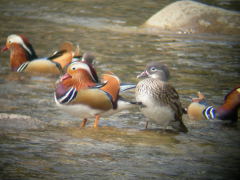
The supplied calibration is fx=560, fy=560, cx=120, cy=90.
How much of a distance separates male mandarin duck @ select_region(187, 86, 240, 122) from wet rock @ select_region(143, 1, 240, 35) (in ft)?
24.5

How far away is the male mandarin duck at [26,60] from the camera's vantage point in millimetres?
9766

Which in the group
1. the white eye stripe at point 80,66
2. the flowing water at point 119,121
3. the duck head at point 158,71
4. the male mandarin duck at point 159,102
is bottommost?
the flowing water at point 119,121

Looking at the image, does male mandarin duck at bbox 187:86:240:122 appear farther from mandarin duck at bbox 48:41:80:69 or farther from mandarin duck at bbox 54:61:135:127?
mandarin duck at bbox 48:41:80:69

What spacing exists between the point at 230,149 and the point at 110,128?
1.44 meters

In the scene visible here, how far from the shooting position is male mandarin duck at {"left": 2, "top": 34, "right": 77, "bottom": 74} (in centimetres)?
977

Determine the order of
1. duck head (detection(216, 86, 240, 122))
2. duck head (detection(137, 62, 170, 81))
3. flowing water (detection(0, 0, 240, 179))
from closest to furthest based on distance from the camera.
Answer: flowing water (detection(0, 0, 240, 179)), duck head (detection(137, 62, 170, 81)), duck head (detection(216, 86, 240, 122))

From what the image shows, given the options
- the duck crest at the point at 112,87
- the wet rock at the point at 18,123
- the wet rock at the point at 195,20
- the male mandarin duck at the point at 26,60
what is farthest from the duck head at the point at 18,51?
the wet rock at the point at 195,20

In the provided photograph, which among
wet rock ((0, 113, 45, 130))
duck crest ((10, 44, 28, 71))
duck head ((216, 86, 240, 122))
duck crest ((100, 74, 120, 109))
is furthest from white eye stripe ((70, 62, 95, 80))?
duck crest ((10, 44, 28, 71))

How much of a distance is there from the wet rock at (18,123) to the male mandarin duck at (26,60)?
3.44 meters

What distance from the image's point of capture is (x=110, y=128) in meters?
6.54

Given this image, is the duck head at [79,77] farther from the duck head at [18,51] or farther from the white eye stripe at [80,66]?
the duck head at [18,51]

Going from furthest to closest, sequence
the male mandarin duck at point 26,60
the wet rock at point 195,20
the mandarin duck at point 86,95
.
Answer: the wet rock at point 195,20 → the male mandarin duck at point 26,60 → the mandarin duck at point 86,95

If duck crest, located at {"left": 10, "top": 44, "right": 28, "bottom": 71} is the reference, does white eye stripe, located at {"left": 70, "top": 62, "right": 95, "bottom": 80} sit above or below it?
above

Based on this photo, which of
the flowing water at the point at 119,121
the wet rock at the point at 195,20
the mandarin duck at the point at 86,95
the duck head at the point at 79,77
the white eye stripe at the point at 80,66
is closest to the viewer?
the flowing water at the point at 119,121
